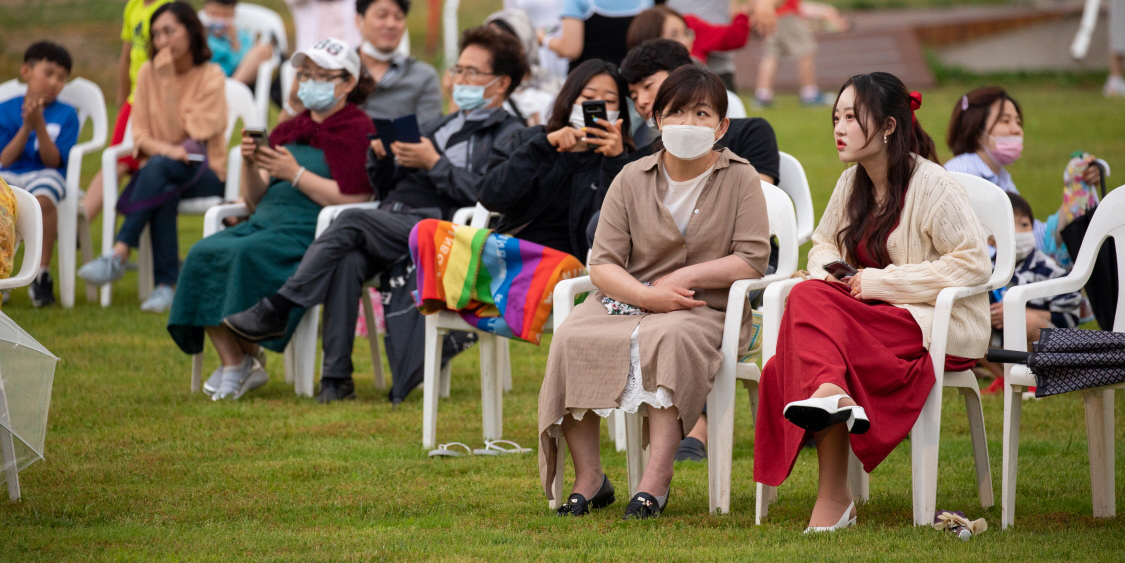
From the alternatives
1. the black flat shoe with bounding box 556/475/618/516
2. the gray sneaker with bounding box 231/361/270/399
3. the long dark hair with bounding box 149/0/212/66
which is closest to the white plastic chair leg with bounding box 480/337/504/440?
the black flat shoe with bounding box 556/475/618/516

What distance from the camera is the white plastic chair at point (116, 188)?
7.68m

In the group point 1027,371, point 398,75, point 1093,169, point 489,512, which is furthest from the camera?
point 398,75

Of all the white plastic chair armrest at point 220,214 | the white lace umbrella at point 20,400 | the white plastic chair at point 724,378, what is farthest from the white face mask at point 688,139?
the white plastic chair armrest at point 220,214

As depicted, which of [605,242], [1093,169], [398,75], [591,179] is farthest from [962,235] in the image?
[398,75]

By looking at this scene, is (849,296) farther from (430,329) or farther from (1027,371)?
(430,329)

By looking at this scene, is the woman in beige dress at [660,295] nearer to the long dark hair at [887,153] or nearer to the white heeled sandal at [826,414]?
the long dark hair at [887,153]

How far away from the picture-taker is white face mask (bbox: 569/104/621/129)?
4676 millimetres

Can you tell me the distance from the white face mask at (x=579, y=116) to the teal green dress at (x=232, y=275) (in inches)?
69.0

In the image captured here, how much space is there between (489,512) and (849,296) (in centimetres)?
128

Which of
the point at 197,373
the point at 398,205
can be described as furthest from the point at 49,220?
the point at 398,205

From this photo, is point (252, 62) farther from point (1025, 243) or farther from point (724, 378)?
point (724, 378)

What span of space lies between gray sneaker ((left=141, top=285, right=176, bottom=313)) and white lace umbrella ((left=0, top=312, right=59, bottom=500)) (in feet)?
12.9

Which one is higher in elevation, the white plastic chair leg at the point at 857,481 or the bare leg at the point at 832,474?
the bare leg at the point at 832,474

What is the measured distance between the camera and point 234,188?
25.2ft
